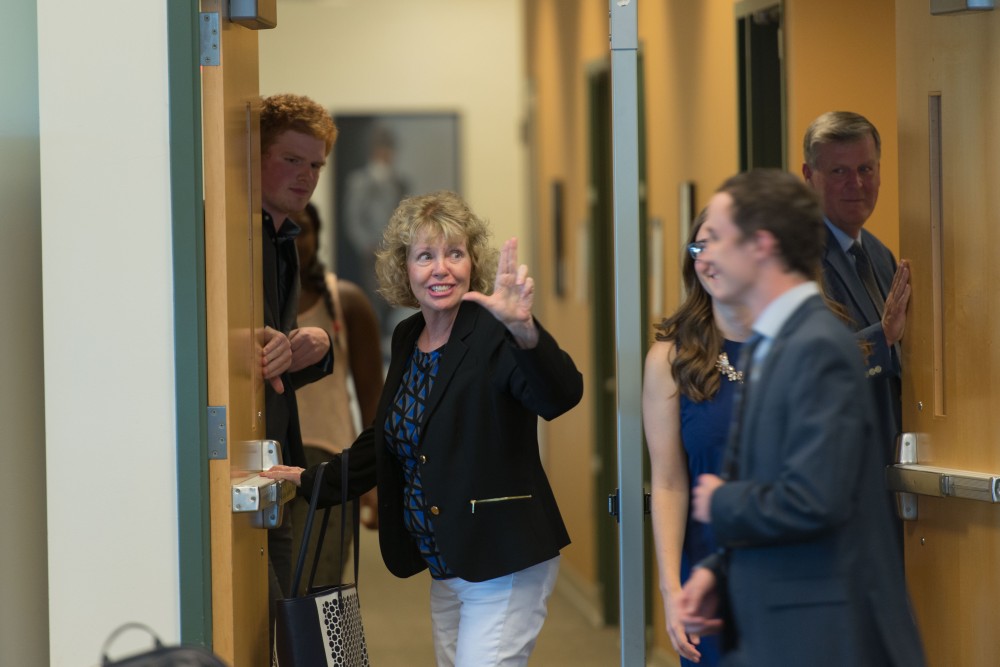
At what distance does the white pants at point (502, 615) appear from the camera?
309 cm

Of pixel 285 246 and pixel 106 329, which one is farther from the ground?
pixel 285 246

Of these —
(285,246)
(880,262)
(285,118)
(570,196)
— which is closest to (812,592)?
(880,262)

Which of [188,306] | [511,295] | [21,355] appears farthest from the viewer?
[21,355]

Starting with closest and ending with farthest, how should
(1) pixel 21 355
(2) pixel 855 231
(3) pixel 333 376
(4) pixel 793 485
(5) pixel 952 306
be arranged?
(4) pixel 793 485
(5) pixel 952 306
(1) pixel 21 355
(2) pixel 855 231
(3) pixel 333 376

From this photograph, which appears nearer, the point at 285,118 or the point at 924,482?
the point at 924,482

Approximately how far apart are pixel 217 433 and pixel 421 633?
3.74 metres

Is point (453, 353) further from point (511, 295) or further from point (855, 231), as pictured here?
point (855, 231)

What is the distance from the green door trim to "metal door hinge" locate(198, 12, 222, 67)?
36 millimetres

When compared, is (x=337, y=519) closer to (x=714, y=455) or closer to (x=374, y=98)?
(x=714, y=455)

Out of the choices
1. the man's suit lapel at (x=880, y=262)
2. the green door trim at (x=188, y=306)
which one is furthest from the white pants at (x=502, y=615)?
the man's suit lapel at (x=880, y=262)

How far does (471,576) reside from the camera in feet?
10.1

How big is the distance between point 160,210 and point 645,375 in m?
1.19

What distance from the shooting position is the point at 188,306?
3064 millimetres

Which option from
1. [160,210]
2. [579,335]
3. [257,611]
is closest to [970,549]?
[257,611]
